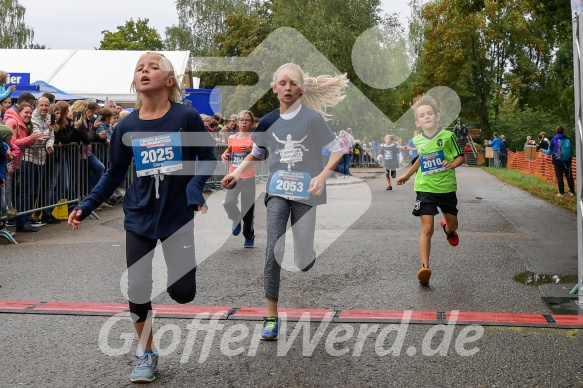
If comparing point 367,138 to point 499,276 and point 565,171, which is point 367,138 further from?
point 499,276

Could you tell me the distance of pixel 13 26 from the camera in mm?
84438

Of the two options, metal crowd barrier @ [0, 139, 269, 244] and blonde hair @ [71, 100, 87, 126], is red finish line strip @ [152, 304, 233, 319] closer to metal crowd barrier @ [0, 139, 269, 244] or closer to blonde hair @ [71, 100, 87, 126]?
metal crowd barrier @ [0, 139, 269, 244]

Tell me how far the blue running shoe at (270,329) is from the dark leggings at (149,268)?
831 millimetres

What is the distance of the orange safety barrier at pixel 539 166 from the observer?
3027 cm

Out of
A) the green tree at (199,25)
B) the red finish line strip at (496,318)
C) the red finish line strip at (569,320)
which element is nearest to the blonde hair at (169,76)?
the red finish line strip at (496,318)

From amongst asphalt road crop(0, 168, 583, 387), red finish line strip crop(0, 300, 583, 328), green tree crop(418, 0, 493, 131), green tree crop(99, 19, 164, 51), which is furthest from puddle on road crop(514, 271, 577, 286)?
green tree crop(99, 19, 164, 51)

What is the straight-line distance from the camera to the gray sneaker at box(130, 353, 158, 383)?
471cm

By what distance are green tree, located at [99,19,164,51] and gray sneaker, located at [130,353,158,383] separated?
263ft

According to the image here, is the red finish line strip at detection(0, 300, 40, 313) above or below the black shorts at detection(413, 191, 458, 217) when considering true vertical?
below

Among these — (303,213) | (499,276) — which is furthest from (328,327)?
(499,276)

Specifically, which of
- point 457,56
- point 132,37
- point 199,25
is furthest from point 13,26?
point 457,56

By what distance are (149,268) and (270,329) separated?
109cm

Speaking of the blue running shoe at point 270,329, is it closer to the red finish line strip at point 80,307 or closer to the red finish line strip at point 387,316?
the red finish line strip at point 387,316

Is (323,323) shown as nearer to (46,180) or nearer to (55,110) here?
(46,180)
